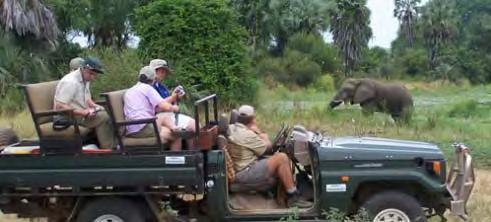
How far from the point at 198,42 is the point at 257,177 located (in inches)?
641

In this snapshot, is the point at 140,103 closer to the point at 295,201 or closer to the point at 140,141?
the point at 140,141

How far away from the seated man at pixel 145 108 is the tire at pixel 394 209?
192 cm

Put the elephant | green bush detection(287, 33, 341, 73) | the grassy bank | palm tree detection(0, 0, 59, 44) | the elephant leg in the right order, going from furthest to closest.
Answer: green bush detection(287, 33, 341, 73) < palm tree detection(0, 0, 59, 44) < the elephant < the elephant leg < the grassy bank

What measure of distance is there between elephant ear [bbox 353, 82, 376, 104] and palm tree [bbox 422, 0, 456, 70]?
1777 inches

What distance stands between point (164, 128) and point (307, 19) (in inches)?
1916

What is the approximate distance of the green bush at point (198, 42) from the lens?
25.0 m

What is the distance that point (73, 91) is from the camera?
8945 millimetres

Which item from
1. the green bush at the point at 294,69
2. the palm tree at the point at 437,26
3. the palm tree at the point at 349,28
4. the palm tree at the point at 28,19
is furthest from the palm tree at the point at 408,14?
the palm tree at the point at 28,19

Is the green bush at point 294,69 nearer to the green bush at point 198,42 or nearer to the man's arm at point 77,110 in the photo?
the green bush at point 198,42

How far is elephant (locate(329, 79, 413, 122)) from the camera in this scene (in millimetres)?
27062

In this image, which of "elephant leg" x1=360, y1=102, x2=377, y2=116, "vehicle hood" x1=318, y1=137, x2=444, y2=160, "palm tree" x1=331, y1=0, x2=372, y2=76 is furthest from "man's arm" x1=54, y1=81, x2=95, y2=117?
"palm tree" x1=331, y1=0, x2=372, y2=76

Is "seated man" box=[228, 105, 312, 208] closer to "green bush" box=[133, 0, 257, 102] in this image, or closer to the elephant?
"green bush" box=[133, 0, 257, 102]

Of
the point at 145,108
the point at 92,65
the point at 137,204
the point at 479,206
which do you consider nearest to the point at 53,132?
the point at 92,65

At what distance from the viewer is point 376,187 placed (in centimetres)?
907
